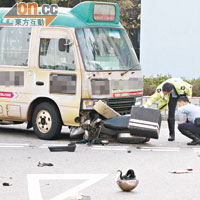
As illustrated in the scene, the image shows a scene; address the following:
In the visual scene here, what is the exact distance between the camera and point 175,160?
35.2 feet

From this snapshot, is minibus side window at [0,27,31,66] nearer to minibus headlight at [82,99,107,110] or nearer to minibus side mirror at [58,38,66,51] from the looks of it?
minibus side mirror at [58,38,66,51]

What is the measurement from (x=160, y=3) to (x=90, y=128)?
1115 centimetres

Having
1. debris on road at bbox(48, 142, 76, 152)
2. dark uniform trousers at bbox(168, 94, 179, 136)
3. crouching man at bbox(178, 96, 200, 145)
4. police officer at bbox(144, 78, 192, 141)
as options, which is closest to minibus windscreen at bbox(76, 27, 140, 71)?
police officer at bbox(144, 78, 192, 141)

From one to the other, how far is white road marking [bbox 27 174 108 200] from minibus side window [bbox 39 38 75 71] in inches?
153

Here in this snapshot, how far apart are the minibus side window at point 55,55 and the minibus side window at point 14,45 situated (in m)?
0.38

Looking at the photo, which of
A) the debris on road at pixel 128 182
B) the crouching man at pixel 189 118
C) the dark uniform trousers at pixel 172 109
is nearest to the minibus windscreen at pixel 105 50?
the dark uniform trousers at pixel 172 109

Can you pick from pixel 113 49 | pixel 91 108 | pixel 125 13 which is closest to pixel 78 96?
pixel 91 108

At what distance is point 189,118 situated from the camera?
12750 mm

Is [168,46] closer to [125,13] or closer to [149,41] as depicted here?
[149,41]

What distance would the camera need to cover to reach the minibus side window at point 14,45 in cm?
1334

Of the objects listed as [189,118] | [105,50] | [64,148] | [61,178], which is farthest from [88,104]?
[61,178]

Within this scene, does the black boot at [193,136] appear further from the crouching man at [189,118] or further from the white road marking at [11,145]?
the white road marking at [11,145]

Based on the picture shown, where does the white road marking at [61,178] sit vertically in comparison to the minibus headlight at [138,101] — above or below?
below

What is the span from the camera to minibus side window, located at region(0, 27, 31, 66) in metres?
13.3
